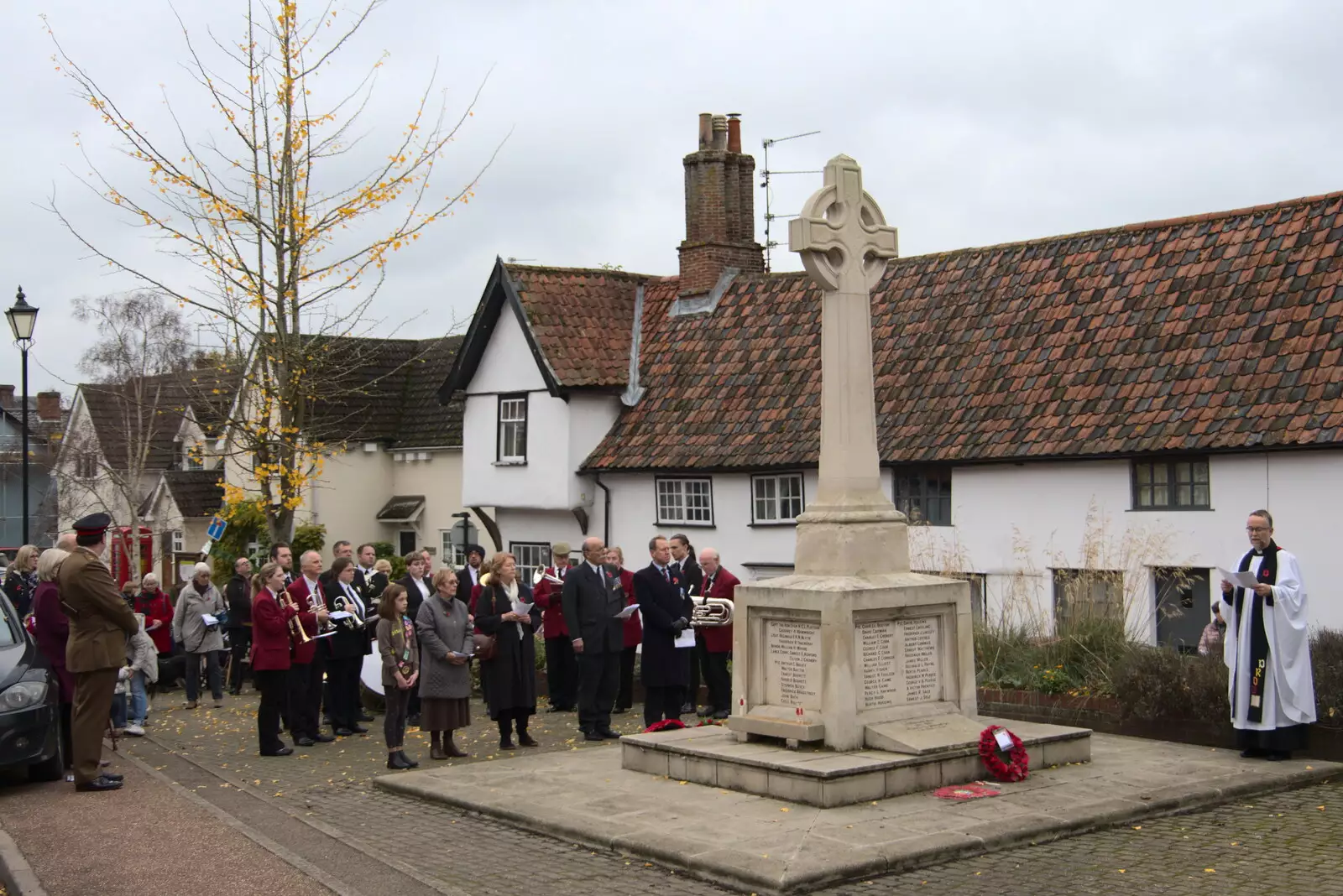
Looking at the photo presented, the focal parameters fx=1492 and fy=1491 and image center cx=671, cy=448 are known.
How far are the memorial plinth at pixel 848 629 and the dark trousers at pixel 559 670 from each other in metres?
5.73

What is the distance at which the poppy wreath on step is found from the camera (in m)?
10.9

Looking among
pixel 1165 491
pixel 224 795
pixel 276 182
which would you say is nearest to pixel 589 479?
pixel 276 182

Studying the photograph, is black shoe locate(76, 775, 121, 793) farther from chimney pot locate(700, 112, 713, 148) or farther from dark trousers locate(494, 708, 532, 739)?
chimney pot locate(700, 112, 713, 148)

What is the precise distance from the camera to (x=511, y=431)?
103 ft

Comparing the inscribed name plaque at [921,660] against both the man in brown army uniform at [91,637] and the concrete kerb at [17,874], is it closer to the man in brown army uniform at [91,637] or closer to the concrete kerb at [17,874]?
the concrete kerb at [17,874]

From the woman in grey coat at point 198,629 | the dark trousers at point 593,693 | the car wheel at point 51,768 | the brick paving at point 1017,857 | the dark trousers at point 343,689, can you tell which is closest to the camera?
the brick paving at point 1017,857

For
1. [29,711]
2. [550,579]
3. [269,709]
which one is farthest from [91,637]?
[550,579]

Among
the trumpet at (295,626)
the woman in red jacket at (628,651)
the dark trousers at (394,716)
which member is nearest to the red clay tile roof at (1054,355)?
the woman in red jacket at (628,651)

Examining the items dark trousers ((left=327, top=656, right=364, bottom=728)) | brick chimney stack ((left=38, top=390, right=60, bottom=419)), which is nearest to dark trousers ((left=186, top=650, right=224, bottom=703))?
dark trousers ((left=327, top=656, right=364, bottom=728))

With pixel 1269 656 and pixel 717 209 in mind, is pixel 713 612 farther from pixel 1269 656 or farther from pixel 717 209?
pixel 717 209

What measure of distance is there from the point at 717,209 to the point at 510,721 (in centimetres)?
1749

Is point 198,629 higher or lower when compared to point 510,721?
higher

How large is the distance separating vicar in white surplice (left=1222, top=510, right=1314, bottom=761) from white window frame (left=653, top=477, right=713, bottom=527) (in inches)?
626

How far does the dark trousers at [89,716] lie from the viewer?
11930mm
